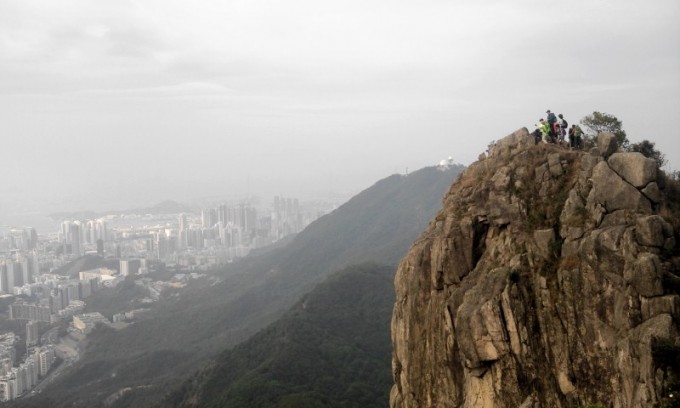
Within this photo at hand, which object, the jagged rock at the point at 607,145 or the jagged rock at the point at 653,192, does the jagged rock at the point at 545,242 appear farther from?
the jagged rock at the point at 607,145

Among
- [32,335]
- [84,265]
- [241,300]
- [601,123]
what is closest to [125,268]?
[84,265]

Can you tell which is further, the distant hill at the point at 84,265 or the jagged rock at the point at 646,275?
the distant hill at the point at 84,265

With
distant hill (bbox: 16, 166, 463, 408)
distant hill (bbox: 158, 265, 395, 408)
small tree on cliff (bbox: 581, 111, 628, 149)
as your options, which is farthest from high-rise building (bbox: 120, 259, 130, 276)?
small tree on cliff (bbox: 581, 111, 628, 149)

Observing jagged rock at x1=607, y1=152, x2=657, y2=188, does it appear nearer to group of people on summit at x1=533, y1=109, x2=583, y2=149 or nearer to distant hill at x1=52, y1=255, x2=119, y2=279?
group of people on summit at x1=533, y1=109, x2=583, y2=149

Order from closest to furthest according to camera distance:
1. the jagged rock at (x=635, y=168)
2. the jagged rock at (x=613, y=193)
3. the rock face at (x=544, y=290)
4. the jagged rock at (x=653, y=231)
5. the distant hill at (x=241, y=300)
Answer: the rock face at (x=544, y=290) → the jagged rock at (x=653, y=231) → the jagged rock at (x=613, y=193) → the jagged rock at (x=635, y=168) → the distant hill at (x=241, y=300)

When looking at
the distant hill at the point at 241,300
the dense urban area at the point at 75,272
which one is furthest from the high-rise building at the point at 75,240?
the distant hill at the point at 241,300

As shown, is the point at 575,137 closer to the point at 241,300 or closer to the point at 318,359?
the point at 318,359
